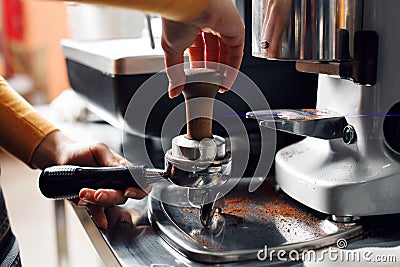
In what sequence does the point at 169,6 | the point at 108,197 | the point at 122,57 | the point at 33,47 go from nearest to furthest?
the point at 169,6, the point at 108,197, the point at 122,57, the point at 33,47

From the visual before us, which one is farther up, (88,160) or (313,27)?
(313,27)

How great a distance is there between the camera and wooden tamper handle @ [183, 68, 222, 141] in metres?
0.49

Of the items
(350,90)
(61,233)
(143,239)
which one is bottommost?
(61,233)

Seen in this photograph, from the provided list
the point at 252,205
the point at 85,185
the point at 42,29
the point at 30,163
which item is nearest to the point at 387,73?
the point at 252,205

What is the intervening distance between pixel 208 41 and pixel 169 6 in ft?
0.49

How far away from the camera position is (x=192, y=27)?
1.42 ft

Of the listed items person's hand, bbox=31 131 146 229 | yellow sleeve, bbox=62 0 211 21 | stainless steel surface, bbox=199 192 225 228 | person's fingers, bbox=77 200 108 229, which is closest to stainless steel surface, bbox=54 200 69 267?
person's hand, bbox=31 131 146 229

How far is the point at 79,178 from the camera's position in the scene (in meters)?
0.58

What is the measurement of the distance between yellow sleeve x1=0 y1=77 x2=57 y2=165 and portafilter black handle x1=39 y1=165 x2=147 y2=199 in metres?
0.18

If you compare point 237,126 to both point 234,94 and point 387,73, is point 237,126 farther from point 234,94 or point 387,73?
point 387,73

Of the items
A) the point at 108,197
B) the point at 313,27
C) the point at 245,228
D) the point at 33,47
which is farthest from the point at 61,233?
the point at 33,47

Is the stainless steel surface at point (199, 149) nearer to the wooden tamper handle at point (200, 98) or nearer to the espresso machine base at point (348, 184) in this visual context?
the wooden tamper handle at point (200, 98)

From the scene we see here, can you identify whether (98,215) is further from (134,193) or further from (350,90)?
(350,90)

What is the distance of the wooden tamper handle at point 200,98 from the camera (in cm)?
49
